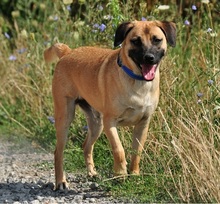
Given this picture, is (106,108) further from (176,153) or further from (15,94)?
(15,94)

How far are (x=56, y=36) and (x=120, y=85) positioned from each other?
10.8 feet

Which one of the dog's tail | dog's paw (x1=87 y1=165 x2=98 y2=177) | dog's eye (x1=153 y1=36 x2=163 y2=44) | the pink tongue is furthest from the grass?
the dog's tail

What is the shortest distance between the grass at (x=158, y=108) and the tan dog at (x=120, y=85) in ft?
0.65

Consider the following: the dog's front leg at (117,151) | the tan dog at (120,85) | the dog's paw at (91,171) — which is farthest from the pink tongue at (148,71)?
the dog's paw at (91,171)

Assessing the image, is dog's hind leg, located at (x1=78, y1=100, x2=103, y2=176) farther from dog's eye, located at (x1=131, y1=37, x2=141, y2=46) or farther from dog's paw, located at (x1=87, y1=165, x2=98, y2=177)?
dog's eye, located at (x1=131, y1=37, x2=141, y2=46)

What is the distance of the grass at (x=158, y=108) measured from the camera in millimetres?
6160

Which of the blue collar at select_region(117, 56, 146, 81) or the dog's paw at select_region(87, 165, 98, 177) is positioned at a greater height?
the blue collar at select_region(117, 56, 146, 81)

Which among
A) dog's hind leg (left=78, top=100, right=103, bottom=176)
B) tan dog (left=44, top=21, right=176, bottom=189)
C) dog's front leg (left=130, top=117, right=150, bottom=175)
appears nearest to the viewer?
tan dog (left=44, top=21, right=176, bottom=189)

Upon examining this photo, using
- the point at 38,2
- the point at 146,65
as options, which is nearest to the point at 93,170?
the point at 146,65

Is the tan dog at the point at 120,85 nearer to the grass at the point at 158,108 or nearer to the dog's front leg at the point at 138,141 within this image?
the dog's front leg at the point at 138,141

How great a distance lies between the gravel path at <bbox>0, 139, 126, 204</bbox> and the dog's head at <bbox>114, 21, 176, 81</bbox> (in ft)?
3.73

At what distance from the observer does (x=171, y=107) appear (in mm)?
7430

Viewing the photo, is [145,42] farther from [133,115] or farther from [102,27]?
[102,27]

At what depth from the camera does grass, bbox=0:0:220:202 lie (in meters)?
6.16
